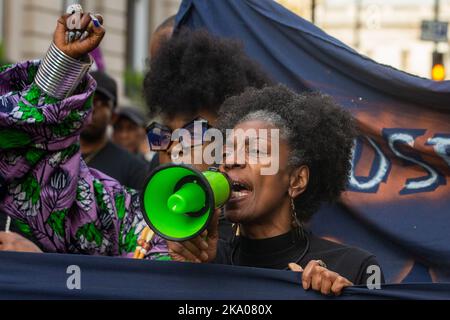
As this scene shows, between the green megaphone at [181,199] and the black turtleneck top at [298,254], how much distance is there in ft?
1.48

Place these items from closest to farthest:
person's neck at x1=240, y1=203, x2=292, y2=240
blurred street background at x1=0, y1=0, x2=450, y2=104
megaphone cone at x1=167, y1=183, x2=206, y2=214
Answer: megaphone cone at x1=167, y1=183, x2=206, y2=214 < person's neck at x1=240, y1=203, x2=292, y2=240 < blurred street background at x1=0, y1=0, x2=450, y2=104

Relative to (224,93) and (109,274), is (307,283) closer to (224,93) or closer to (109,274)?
(109,274)

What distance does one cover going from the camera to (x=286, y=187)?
318 cm

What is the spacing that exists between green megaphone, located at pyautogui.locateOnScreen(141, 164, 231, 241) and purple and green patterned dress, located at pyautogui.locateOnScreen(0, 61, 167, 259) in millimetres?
737

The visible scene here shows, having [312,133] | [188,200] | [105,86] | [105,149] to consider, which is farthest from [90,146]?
[188,200]

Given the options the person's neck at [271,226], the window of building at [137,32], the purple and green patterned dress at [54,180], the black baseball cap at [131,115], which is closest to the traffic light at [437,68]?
the black baseball cap at [131,115]

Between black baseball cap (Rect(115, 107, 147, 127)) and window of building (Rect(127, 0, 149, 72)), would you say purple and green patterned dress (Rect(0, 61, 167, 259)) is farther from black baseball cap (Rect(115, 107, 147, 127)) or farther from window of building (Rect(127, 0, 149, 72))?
window of building (Rect(127, 0, 149, 72))

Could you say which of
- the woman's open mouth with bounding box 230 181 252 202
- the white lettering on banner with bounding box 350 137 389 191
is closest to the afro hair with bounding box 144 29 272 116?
the white lettering on banner with bounding box 350 137 389 191

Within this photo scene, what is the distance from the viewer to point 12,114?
10.8 feet

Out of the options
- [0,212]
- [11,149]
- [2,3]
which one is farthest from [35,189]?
[2,3]

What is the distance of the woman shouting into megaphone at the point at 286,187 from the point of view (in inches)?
119

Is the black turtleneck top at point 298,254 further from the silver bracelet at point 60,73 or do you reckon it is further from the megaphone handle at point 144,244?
the silver bracelet at point 60,73

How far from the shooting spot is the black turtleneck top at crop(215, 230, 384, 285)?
3018mm
